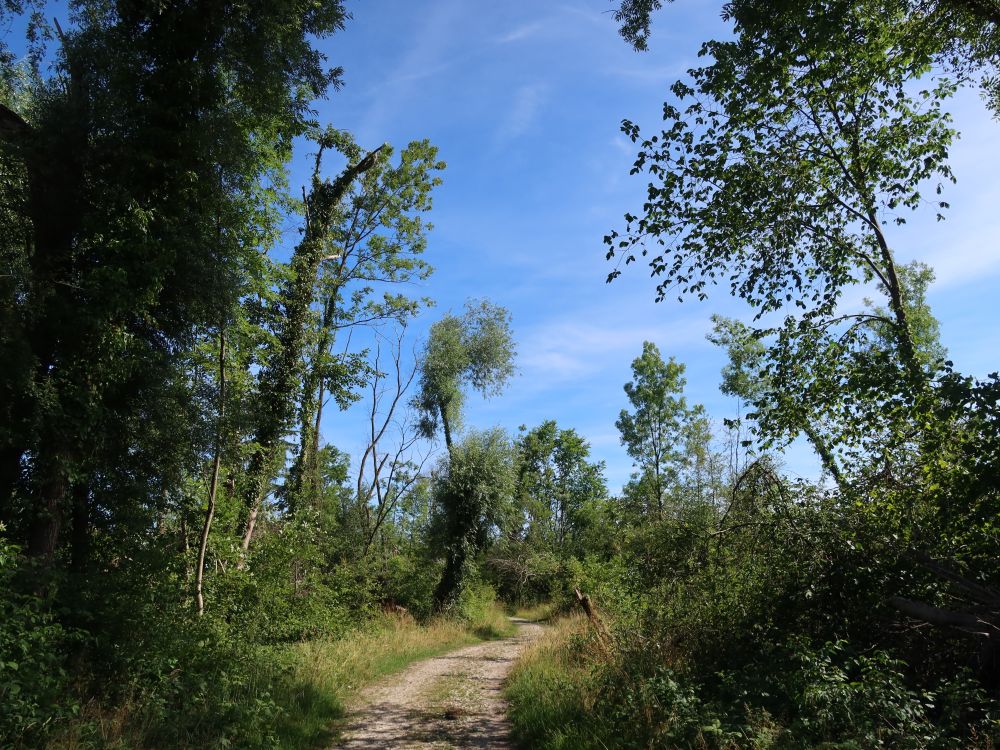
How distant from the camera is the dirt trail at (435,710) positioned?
7.23 metres

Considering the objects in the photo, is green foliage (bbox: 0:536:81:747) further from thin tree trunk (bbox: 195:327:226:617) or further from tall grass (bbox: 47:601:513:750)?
thin tree trunk (bbox: 195:327:226:617)

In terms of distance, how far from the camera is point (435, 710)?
877cm

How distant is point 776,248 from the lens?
336 inches

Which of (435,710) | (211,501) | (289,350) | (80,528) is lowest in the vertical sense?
(435,710)

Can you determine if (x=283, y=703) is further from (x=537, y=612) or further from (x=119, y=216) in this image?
(x=537, y=612)

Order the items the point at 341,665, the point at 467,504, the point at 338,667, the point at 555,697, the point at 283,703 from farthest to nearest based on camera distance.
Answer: the point at 467,504, the point at 341,665, the point at 338,667, the point at 555,697, the point at 283,703

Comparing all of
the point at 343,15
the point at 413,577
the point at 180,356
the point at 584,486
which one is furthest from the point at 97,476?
the point at 584,486

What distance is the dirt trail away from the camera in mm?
7227

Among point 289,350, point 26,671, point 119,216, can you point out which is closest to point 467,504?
point 289,350

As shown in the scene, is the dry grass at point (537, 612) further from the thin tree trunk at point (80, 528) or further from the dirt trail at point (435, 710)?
the thin tree trunk at point (80, 528)

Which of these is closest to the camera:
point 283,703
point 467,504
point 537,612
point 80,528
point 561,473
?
point 283,703

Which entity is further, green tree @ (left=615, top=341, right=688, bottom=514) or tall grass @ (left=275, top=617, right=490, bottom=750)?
green tree @ (left=615, top=341, right=688, bottom=514)

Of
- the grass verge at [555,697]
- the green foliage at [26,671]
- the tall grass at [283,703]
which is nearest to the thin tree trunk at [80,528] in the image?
the green foliage at [26,671]

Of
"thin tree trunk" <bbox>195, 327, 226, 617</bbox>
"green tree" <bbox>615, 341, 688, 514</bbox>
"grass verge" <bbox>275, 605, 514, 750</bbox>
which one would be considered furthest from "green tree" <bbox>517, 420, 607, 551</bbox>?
"thin tree trunk" <bbox>195, 327, 226, 617</bbox>
